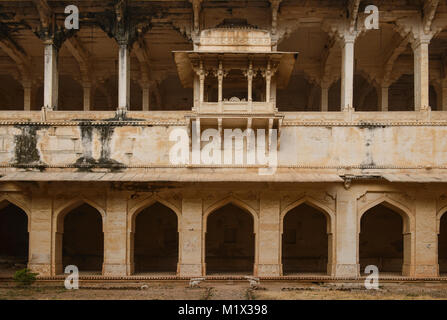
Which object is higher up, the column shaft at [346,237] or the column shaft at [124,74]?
the column shaft at [124,74]

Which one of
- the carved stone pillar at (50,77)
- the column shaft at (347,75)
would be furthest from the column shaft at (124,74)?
the column shaft at (347,75)

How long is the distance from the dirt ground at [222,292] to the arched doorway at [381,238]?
4332 mm

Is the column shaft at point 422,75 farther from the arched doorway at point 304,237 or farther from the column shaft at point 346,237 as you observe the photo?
the arched doorway at point 304,237

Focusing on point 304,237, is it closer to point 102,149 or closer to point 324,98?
point 324,98

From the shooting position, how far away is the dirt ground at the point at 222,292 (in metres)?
11.5

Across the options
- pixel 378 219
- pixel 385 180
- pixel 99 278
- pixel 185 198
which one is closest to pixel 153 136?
pixel 185 198

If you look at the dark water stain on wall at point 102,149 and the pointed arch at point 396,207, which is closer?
the pointed arch at point 396,207

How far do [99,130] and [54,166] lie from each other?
1.75 m

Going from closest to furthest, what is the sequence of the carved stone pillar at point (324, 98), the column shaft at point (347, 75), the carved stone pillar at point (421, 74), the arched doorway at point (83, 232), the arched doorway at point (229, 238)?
the carved stone pillar at point (421, 74), the column shaft at point (347, 75), the carved stone pillar at point (324, 98), the arched doorway at point (229, 238), the arched doorway at point (83, 232)

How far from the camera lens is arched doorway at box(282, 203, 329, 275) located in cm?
1881

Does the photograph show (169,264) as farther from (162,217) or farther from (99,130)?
(99,130)

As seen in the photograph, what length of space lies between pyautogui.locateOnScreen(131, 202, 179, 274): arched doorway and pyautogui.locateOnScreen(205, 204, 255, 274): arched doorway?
1364mm

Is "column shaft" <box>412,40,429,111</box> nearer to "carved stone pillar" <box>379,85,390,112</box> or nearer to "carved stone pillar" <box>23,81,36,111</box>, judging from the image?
"carved stone pillar" <box>379,85,390,112</box>

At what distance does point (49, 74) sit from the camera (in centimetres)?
1573
